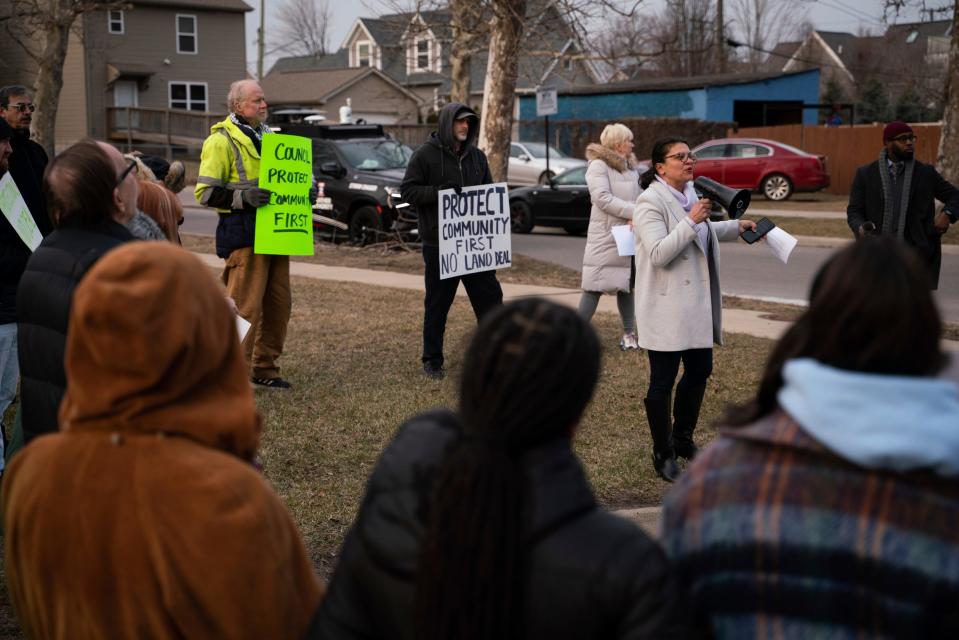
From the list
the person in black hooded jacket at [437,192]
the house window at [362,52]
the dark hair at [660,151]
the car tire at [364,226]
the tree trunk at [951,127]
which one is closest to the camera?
the dark hair at [660,151]

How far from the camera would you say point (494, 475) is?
1782 mm

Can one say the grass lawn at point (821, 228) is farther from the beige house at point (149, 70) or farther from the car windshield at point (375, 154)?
the beige house at point (149, 70)

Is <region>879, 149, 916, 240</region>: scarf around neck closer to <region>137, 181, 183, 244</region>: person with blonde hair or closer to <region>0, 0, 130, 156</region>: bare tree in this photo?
<region>137, 181, 183, 244</region>: person with blonde hair

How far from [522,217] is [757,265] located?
641cm

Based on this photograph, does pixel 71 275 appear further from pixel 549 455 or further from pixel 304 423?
pixel 304 423

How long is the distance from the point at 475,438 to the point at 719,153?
2957 cm

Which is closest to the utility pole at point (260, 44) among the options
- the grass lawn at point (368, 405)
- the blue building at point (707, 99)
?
the blue building at point (707, 99)

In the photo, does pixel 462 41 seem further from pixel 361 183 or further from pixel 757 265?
pixel 757 265

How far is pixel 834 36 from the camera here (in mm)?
82750

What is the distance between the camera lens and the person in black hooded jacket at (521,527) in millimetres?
1746

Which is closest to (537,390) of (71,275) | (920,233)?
(71,275)

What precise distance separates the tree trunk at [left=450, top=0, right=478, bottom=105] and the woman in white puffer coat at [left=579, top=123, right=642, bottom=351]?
Result: 401 inches

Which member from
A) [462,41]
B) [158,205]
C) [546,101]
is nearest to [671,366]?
[158,205]

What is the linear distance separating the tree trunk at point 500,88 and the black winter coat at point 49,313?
43.9 feet
